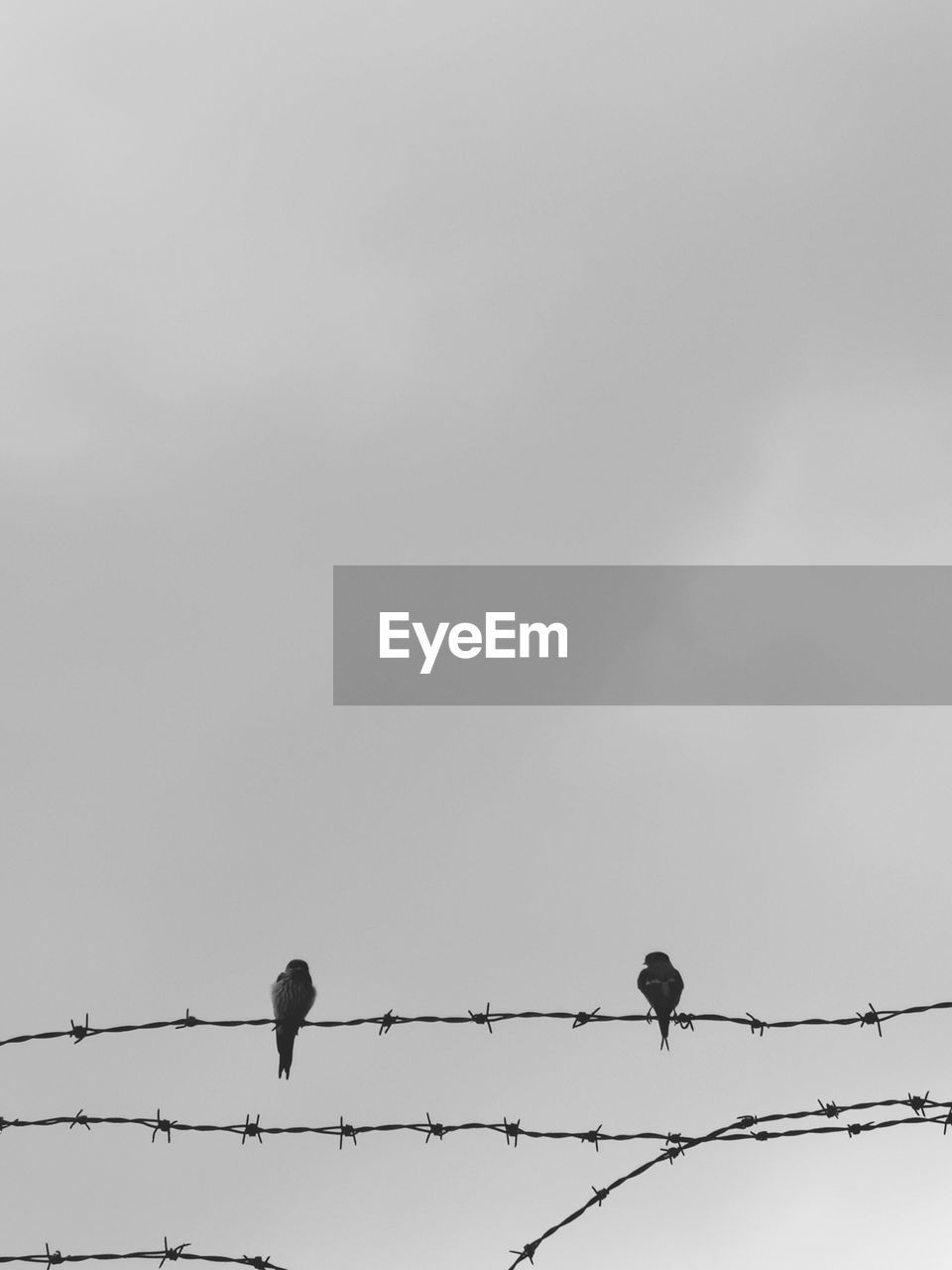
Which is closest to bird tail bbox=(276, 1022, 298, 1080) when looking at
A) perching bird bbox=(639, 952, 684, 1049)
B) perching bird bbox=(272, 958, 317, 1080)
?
perching bird bbox=(272, 958, 317, 1080)

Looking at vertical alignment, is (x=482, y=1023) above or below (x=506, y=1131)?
above

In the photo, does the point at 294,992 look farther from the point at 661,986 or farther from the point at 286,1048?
the point at 661,986

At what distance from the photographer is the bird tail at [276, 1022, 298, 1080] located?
1007 cm

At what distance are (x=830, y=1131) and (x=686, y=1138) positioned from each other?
2.36 ft

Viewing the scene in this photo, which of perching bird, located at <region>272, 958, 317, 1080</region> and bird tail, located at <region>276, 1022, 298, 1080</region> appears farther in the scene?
perching bird, located at <region>272, 958, 317, 1080</region>

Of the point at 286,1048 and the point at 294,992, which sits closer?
the point at 286,1048

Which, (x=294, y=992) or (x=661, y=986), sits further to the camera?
(x=294, y=992)

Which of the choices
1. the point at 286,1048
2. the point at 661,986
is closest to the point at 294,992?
the point at 286,1048

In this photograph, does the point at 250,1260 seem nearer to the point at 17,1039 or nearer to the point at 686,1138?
the point at 17,1039

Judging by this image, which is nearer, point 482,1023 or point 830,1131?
point 830,1131

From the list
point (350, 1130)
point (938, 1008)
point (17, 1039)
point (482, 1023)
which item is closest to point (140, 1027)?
point (17, 1039)

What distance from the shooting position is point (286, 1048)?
34.2 feet

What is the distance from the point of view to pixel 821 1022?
27.3 ft

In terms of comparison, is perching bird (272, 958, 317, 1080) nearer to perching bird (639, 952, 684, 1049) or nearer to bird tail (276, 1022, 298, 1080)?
bird tail (276, 1022, 298, 1080)
